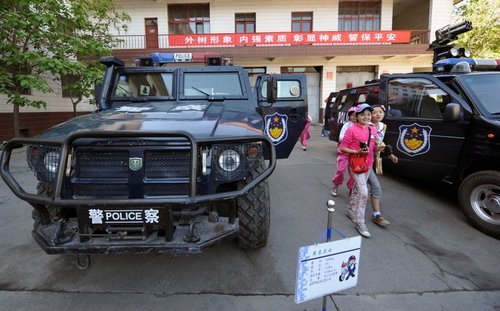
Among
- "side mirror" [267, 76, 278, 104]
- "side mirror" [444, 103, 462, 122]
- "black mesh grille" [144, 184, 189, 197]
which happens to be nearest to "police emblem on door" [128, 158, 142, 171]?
"black mesh grille" [144, 184, 189, 197]

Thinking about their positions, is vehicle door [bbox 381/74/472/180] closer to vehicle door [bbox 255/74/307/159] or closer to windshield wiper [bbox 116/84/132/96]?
vehicle door [bbox 255/74/307/159]

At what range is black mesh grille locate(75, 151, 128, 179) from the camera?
2359 mm

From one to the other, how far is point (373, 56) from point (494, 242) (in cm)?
1566

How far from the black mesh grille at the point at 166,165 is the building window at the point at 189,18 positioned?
17.2m

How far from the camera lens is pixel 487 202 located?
3.70 meters

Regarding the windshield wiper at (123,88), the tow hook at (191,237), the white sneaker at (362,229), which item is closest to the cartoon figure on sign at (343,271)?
the tow hook at (191,237)

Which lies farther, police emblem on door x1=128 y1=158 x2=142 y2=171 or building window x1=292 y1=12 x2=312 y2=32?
building window x1=292 y1=12 x2=312 y2=32

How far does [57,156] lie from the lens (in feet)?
7.89

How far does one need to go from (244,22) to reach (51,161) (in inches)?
676

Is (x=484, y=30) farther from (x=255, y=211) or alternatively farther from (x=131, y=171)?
(x=131, y=171)

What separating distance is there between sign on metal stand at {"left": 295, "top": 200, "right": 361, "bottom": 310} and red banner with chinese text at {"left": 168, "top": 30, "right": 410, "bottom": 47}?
49.8 ft

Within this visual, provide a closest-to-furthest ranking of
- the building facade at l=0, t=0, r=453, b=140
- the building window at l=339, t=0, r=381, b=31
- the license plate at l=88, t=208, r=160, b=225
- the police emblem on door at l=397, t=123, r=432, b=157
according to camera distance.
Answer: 1. the license plate at l=88, t=208, r=160, b=225
2. the police emblem on door at l=397, t=123, r=432, b=157
3. the building facade at l=0, t=0, r=453, b=140
4. the building window at l=339, t=0, r=381, b=31

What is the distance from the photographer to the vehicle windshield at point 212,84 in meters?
4.08

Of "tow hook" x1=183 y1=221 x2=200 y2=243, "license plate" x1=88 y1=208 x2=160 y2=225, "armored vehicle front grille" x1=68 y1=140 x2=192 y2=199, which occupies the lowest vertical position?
"tow hook" x1=183 y1=221 x2=200 y2=243
